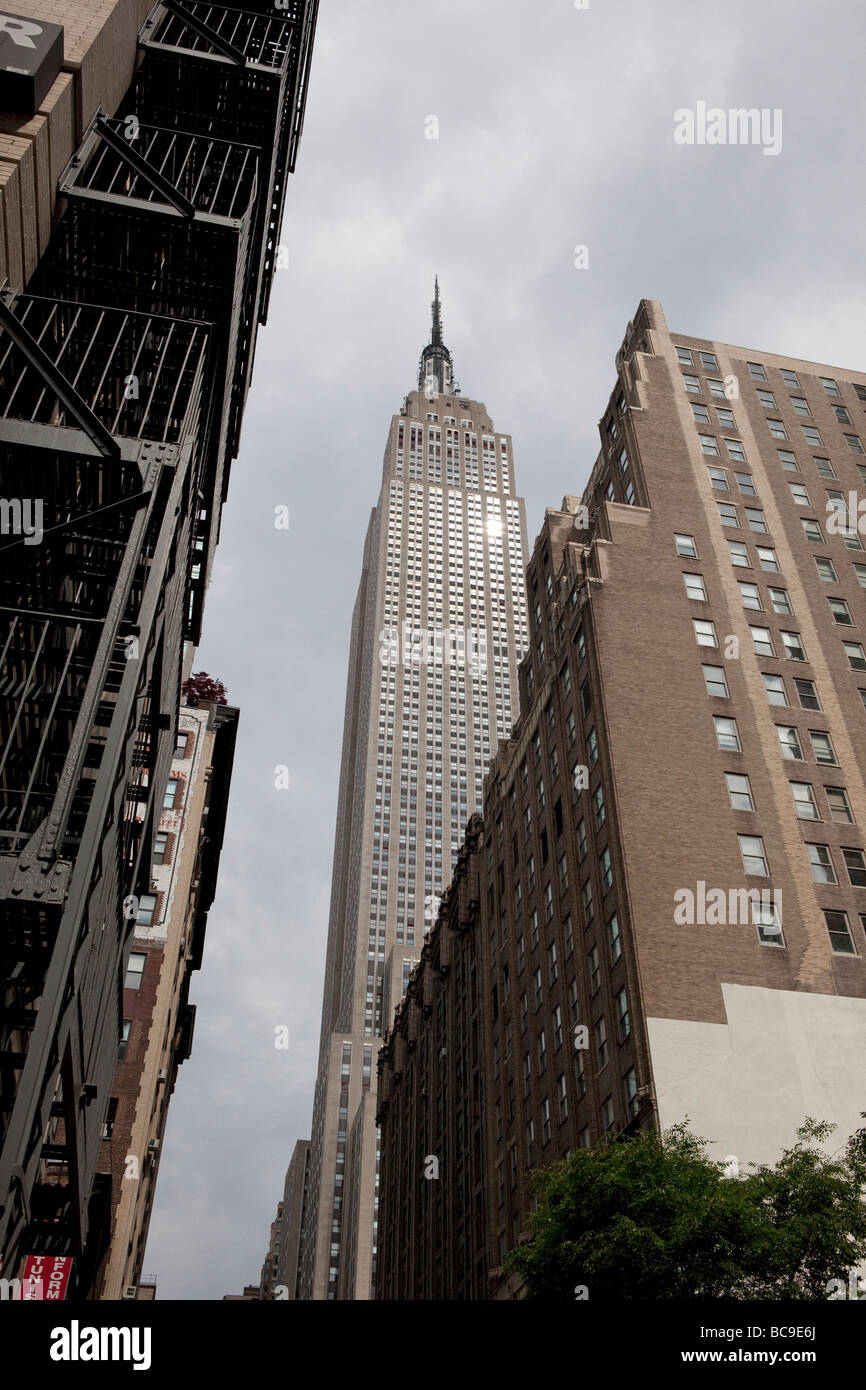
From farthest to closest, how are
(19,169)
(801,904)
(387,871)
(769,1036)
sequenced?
1. (387,871)
2. (801,904)
3. (769,1036)
4. (19,169)

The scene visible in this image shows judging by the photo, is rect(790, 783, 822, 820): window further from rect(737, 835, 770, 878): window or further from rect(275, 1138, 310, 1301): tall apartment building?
rect(275, 1138, 310, 1301): tall apartment building

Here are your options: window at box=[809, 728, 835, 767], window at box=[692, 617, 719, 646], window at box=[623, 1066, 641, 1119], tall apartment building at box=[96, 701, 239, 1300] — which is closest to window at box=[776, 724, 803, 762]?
window at box=[809, 728, 835, 767]

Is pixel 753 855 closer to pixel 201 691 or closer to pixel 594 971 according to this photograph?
pixel 594 971

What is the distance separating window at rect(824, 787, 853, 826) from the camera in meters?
43.1

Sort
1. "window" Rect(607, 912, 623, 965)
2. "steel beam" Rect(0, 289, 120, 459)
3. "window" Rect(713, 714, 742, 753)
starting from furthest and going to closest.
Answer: "window" Rect(713, 714, 742, 753) < "window" Rect(607, 912, 623, 965) < "steel beam" Rect(0, 289, 120, 459)

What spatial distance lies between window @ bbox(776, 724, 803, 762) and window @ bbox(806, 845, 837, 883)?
4199 millimetres

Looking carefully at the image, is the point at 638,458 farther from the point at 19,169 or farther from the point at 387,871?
the point at 387,871

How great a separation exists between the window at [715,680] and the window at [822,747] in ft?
12.7

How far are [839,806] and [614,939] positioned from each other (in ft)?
35.7

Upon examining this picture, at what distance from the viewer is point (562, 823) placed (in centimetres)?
4838

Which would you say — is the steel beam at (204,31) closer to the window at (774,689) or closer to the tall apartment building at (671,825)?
the tall apartment building at (671,825)

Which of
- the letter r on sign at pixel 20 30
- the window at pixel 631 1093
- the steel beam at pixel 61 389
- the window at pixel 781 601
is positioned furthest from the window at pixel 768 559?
the steel beam at pixel 61 389

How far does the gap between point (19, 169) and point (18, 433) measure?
380 cm
